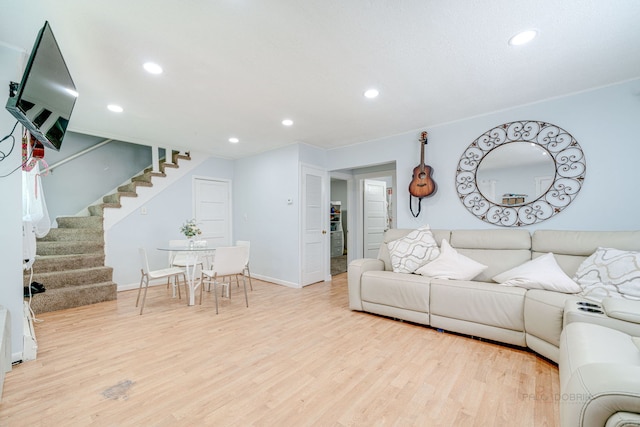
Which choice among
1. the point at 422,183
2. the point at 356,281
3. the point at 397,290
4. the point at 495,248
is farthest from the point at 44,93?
the point at 495,248

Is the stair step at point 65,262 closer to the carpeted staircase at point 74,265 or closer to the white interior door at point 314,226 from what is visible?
the carpeted staircase at point 74,265

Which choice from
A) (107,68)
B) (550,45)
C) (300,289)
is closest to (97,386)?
(107,68)

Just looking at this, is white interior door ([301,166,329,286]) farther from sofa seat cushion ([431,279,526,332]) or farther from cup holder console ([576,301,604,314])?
cup holder console ([576,301,604,314])

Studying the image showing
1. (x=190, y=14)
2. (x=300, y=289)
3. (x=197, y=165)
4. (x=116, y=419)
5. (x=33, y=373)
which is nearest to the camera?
(x=116, y=419)

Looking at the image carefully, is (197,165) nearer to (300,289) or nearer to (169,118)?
(169,118)

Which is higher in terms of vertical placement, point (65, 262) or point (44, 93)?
point (44, 93)

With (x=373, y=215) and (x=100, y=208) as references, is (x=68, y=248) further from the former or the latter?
(x=373, y=215)

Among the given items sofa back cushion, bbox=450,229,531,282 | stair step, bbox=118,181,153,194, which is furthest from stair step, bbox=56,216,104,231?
sofa back cushion, bbox=450,229,531,282

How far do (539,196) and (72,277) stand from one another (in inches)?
227

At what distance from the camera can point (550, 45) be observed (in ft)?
6.20

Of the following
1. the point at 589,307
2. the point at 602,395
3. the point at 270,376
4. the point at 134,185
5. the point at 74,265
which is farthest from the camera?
the point at 134,185

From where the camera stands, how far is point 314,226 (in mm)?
4578

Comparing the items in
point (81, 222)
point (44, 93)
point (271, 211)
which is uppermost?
point (44, 93)

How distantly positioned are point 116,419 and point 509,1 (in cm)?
321
